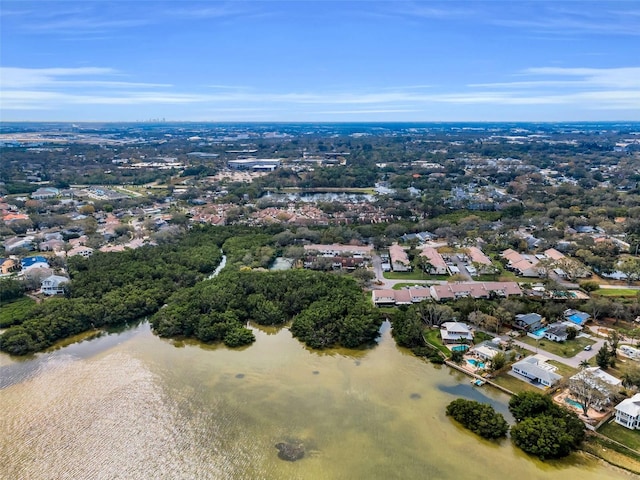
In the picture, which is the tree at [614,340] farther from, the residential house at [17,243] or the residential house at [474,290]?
the residential house at [17,243]

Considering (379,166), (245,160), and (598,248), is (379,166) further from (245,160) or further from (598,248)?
(598,248)

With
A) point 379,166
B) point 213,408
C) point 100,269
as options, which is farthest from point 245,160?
point 213,408

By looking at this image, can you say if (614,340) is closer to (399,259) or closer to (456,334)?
(456,334)

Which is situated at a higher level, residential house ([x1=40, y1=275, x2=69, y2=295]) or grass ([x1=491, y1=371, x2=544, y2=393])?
residential house ([x1=40, y1=275, x2=69, y2=295])

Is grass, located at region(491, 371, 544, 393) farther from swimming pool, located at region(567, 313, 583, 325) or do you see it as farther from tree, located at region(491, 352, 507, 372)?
swimming pool, located at region(567, 313, 583, 325)

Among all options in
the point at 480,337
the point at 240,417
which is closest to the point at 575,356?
the point at 480,337

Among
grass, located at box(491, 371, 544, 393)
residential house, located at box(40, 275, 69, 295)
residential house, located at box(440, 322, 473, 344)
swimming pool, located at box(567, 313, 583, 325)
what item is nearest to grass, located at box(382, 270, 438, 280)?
residential house, located at box(440, 322, 473, 344)
